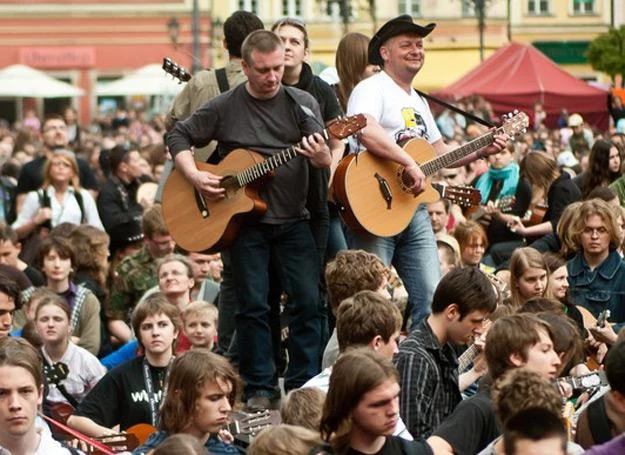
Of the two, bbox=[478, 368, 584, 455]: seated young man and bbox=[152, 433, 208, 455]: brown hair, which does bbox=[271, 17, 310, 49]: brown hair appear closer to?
bbox=[478, 368, 584, 455]: seated young man

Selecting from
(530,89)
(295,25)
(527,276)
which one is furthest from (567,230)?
(530,89)

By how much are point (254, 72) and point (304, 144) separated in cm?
47

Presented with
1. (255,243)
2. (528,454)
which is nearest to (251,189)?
(255,243)

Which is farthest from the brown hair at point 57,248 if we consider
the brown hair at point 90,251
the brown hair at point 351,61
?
the brown hair at point 351,61

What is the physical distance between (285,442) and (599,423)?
1593mm

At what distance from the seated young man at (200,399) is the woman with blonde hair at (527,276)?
11.1ft

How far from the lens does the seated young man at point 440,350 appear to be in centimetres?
976

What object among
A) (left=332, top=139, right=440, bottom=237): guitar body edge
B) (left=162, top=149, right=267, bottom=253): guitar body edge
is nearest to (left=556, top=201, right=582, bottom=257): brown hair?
(left=332, top=139, right=440, bottom=237): guitar body edge

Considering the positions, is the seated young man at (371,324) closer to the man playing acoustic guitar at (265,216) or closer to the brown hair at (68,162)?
the man playing acoustic guitar at (265,216)

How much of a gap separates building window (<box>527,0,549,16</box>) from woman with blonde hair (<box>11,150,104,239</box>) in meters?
58.0

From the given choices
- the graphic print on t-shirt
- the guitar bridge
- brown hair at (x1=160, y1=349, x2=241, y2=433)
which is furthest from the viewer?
the graphic print on t-shirt

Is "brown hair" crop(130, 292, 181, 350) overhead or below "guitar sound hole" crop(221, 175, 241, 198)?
below

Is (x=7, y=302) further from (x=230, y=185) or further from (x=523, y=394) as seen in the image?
(x=523, y=394)

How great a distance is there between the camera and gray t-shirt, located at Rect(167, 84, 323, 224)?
1141 centimetres
